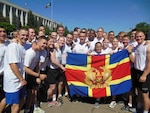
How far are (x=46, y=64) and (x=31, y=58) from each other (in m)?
1.10

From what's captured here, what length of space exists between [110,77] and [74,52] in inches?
55.3

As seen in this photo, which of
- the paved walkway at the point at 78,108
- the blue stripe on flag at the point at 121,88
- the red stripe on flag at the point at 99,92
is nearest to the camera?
the paved walkway at the point at 78,108

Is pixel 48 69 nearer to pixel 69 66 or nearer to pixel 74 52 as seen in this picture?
pixel 69 66

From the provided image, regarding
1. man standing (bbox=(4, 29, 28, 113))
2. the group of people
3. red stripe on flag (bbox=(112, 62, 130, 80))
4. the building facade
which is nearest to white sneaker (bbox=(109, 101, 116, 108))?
the group of people

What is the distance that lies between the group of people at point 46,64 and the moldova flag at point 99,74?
22 cm

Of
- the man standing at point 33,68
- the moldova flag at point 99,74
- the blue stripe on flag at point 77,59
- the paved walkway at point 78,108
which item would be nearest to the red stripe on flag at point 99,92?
the moldova flag at point 99,74

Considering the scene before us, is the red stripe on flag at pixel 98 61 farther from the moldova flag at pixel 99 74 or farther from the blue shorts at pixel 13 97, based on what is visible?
the blue shorts at pixel 13 97

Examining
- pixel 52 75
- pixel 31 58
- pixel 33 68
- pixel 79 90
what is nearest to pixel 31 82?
pixel 33 68

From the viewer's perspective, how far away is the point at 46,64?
5.64 meters

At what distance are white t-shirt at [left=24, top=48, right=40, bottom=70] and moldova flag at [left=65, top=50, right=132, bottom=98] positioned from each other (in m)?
1.36

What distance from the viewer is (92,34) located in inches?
277

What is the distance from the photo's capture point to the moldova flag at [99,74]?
5711 mm

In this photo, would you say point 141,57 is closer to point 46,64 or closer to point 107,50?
point 107,50

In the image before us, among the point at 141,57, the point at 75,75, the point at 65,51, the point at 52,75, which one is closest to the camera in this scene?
the point at 141,57
